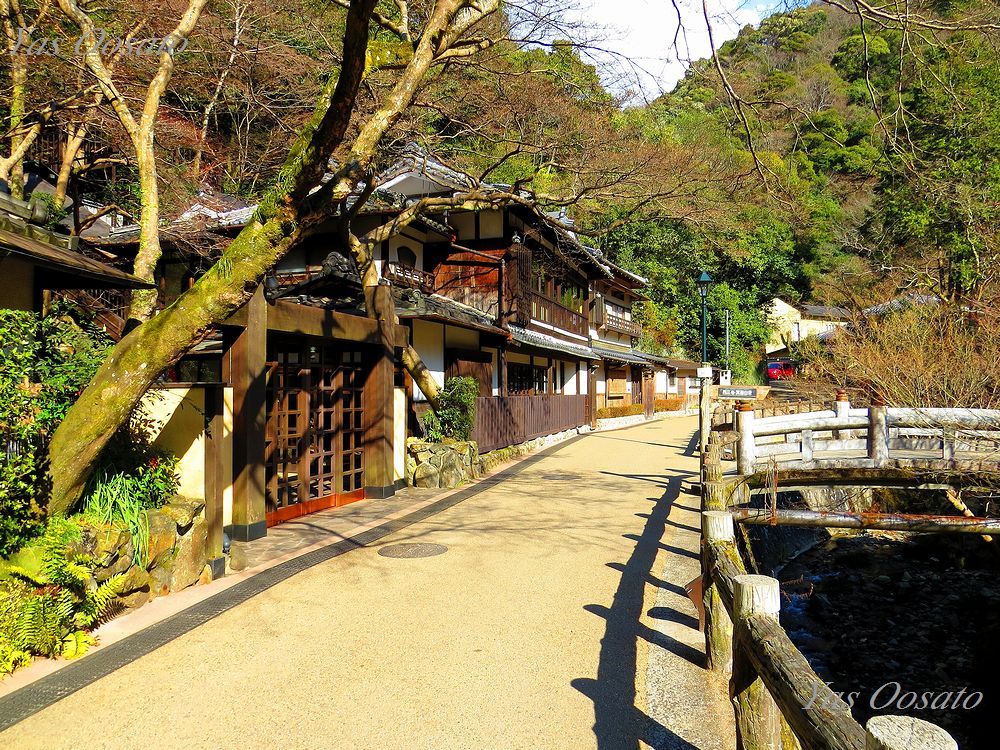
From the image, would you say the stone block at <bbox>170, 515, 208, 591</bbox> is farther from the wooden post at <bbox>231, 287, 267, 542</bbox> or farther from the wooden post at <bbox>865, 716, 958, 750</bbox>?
the wooden post at <bbox>865, 716, 958, 750</bbox>

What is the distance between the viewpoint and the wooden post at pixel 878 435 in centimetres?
1006

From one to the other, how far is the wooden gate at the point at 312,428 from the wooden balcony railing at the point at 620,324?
23.1 meters

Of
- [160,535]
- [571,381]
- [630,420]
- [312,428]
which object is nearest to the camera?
[160,535]

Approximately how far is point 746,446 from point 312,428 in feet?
23.1

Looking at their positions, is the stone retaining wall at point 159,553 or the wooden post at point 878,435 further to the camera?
the wooden post at point 878,435

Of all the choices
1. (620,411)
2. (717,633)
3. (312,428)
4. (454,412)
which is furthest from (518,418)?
(620,411)

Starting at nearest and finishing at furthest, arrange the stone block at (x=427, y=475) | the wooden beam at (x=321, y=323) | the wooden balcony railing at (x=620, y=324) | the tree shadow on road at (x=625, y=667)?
the tree shadow on road at (x=625, y=667) → the wooden beam at (x=321, y=323) → the stone block at (x=427, y=475) → the wooden balcony railing at (x=620, y=324)

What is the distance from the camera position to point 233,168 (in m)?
20.5

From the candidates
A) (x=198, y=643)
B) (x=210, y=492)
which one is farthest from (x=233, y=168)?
(x=198, y=643)

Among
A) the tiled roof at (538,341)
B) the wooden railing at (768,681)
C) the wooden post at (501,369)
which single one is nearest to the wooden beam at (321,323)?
the wooden railing at (768,681)

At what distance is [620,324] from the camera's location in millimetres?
34750

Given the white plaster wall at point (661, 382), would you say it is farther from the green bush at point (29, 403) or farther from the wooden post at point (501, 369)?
the green bush at point (29, 403)

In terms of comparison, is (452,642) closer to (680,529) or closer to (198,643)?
(198,643)

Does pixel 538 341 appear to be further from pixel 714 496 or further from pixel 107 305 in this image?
pixel 714 496
